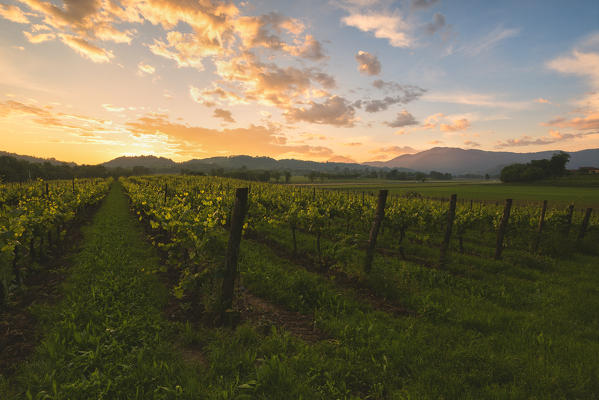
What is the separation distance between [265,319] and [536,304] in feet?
24.4

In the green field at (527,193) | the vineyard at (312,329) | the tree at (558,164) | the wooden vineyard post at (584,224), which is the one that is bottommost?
the green field at (527,193)

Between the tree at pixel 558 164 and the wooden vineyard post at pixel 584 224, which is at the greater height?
the tree at pixel 558 164

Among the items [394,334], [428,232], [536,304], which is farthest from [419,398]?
[428,232]

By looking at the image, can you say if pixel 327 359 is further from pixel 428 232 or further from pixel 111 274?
pixel 428 232

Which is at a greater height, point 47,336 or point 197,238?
point 197,238

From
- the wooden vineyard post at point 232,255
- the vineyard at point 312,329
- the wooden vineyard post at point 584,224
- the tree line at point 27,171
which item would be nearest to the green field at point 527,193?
the wooden vineyard post at point 584,224

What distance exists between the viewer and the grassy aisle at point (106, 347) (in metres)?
3.54

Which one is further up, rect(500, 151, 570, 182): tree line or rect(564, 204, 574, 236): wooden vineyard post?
rect(500, 151, 570, 182): tree line

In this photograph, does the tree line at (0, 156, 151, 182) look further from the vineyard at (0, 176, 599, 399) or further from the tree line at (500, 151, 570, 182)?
the tree line at (500, 151, 570, 182)

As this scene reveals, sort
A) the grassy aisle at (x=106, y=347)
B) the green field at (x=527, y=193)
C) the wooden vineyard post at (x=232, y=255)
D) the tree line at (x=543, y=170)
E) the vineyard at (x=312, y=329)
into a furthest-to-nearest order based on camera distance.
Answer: the tree line at (x=543, y=170)
the green field at (x=527, y=193)
the wooden vineyard post at (x=232, y=255)
the vineyard at (x=312, y=329)
the grassy aisle at (x=106, y=347)

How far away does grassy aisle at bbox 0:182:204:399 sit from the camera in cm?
354

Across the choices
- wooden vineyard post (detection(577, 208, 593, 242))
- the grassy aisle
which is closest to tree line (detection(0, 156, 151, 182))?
the grassy aisle

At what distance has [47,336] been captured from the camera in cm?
465

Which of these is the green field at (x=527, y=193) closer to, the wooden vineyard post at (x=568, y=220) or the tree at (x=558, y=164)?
→ the tree at (x=558, y=164)
